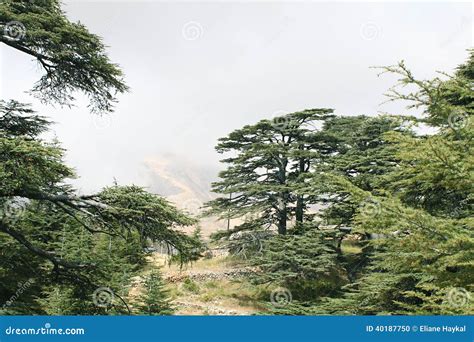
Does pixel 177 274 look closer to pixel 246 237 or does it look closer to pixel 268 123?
pixel 246 237

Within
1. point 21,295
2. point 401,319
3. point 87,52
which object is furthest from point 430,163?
point 21,295

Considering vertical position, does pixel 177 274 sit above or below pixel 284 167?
below

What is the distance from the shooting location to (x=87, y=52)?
8180 millimetres

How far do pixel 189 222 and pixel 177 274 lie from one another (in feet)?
69.1

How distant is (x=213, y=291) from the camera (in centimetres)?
2439
